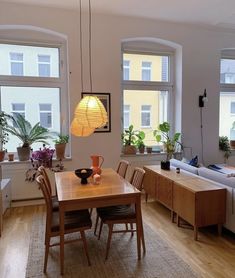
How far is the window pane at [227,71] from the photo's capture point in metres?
5.59

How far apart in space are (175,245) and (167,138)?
2.48 metres

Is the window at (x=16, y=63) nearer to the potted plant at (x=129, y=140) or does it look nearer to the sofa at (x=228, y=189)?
the potted plant at (x=129, y=140)

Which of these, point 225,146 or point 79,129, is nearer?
point 79,129

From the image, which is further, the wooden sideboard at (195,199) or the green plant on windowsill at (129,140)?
the green plant on windowsill at (129,140)

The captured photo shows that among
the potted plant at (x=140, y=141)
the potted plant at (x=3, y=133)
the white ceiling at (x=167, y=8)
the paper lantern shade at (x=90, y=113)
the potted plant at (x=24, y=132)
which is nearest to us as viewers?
the paper lantern shade at (x=90, y=113)

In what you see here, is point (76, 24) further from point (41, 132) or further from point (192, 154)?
point (192, 154)

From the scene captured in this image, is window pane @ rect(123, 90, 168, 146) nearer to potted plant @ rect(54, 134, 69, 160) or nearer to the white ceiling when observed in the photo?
potted plant @ rect(54, 134, 69, 160)

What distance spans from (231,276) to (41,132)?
3.47 meters

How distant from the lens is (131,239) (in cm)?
310

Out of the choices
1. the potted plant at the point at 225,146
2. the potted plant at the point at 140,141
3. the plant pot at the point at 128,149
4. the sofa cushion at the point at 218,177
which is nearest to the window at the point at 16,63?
the plant pot at the point at 128,149

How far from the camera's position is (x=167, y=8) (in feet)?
13.9

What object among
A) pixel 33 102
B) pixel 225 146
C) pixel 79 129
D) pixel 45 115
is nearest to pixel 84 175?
pixel 79 129

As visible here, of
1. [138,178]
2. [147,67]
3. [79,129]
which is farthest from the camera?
[147,67]

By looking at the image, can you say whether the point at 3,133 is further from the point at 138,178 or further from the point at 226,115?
the point at 226,115
